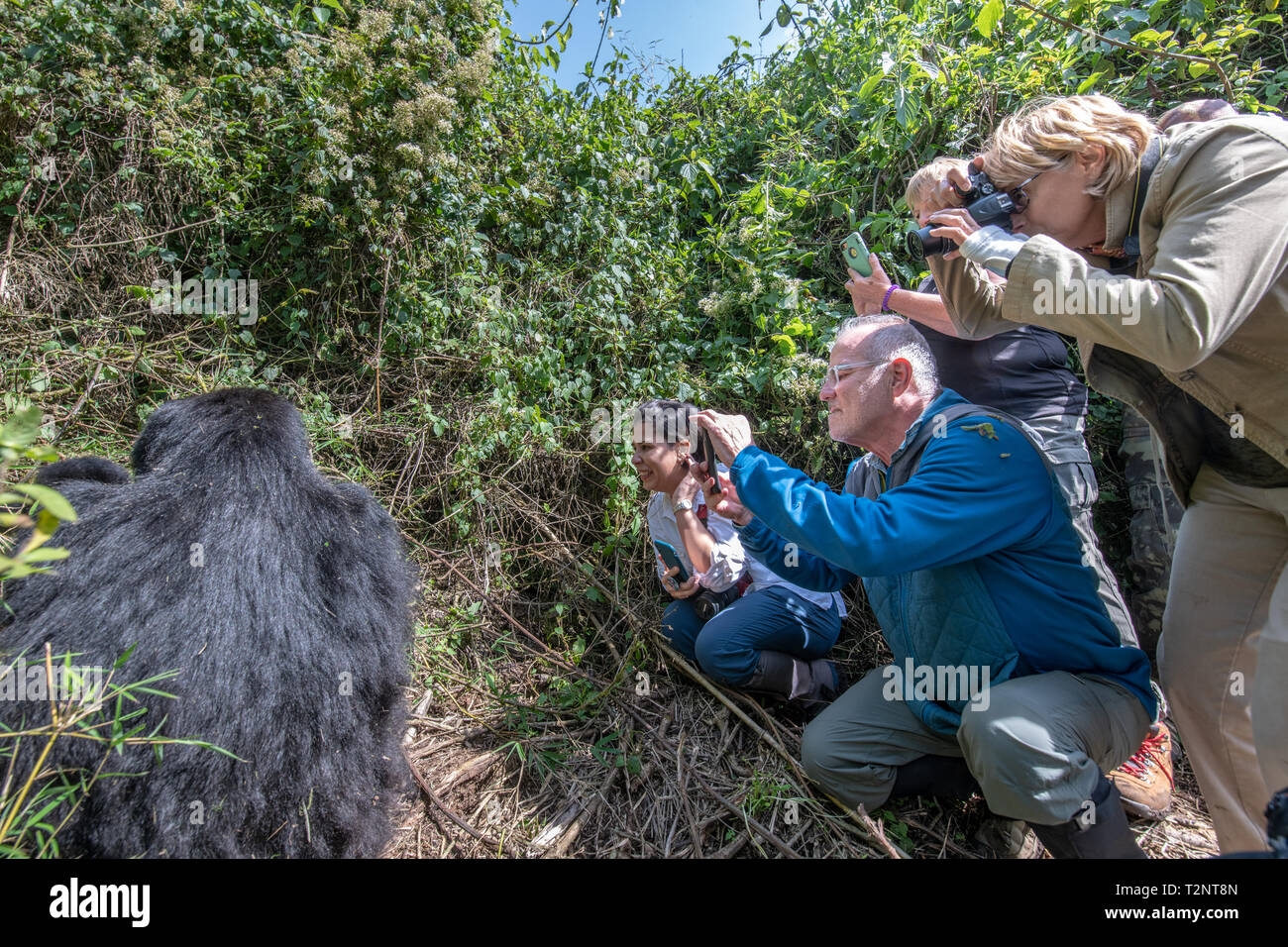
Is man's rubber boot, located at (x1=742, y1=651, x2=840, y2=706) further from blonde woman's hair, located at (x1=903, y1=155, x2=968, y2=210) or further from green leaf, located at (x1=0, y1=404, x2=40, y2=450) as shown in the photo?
green leaf, located at (x1=0, y1=404, x2=40, y2=450)

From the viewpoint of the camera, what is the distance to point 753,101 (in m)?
5.05

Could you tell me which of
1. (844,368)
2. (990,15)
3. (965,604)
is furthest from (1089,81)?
(965,604)

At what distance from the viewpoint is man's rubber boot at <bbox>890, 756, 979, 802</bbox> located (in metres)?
2.35

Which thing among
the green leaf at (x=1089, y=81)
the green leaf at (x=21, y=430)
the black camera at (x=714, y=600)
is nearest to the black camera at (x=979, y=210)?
the black camera at (x=714, y=600)

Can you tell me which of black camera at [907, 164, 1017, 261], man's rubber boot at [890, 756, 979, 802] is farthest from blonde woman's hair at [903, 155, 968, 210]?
man's rubber boot at [890, 756, 979, 802]

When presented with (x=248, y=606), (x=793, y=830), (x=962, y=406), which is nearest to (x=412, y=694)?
(x=248, y=606)

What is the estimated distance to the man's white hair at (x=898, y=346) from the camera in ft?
7.39

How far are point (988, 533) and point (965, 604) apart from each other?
0.85 ft

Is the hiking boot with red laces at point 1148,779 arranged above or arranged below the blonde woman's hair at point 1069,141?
below

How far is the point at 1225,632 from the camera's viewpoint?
177 cm

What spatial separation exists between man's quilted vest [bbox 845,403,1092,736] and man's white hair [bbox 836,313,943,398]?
0.20m

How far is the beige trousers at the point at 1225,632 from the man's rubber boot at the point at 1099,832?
9.1 inches

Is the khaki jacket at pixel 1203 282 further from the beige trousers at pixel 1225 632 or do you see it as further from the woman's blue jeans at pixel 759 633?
the woman's blue jeans at pixel 759 633

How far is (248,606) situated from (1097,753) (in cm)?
232
